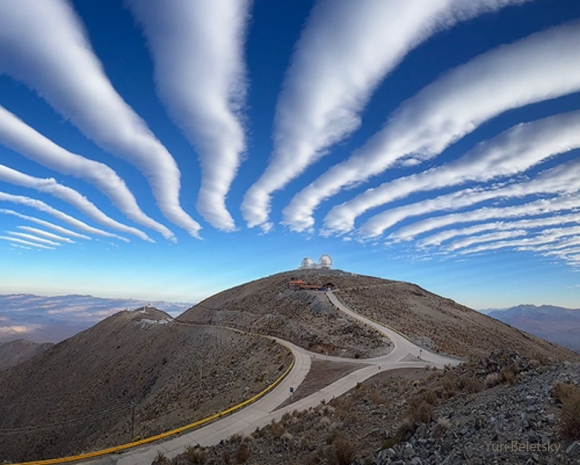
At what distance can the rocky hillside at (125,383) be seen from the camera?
86.1ft

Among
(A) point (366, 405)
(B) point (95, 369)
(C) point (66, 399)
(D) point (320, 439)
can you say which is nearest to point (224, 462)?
(D) point (320, 439)

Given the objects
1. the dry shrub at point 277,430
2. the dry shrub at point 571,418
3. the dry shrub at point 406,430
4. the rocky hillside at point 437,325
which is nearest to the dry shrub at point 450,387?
the dry shrub at point 406,430

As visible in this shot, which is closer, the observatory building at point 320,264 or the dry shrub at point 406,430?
the dry shrub at point 406,430

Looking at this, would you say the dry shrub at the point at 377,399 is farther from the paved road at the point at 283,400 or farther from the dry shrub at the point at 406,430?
the dry shrub at the point at 406,430

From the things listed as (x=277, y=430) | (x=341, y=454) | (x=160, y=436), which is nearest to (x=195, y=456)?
(x=277, y=430)

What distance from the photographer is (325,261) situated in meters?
106

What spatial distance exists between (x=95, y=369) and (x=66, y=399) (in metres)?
8.51

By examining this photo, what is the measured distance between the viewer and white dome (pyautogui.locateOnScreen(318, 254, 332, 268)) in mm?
105062

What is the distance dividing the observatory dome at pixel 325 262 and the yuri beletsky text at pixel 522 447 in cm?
9707

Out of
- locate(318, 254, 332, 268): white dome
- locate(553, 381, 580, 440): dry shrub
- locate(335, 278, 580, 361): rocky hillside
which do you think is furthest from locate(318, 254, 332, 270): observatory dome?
locate(553, 381, 580, 440): dry shrub

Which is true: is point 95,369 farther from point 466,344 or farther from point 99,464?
point 466,344

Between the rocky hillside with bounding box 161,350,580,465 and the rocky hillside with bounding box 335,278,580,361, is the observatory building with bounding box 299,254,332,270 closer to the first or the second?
the rocky hillside with bounding box 335,278,580,361

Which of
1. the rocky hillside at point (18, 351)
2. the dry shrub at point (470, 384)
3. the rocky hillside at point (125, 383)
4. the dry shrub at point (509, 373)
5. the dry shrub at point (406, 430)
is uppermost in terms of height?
the dry shrub at point (509, 373)

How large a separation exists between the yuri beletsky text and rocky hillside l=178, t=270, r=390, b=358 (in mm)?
24609
